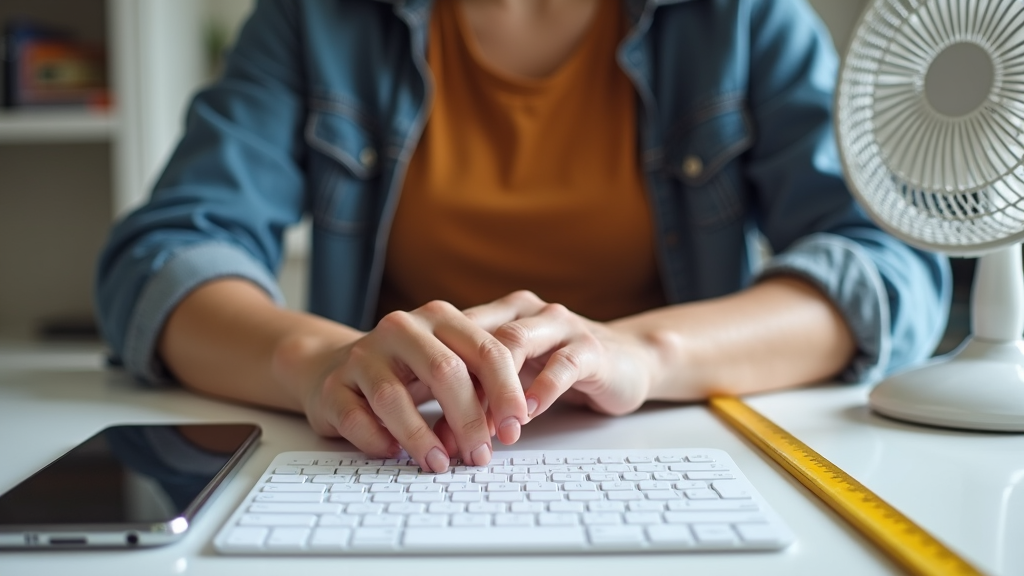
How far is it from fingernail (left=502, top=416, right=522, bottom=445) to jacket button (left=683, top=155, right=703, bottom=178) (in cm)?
56

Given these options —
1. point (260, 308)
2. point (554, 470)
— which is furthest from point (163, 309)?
point (554, 470)

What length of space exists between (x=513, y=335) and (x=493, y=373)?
1.8 inches

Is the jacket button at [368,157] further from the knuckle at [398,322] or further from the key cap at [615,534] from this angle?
the key cap at [615,534]

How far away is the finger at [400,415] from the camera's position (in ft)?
1.64

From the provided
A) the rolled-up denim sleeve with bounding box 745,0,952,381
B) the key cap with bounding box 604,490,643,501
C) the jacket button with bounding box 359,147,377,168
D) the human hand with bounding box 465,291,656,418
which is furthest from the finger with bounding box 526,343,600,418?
the jacket button with bounding box 359,147,377,168

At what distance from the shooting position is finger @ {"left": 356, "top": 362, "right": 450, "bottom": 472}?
19.7 inches

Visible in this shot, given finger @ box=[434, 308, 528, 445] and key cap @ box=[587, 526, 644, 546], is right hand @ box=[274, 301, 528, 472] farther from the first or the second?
key cap @ box=[587, 526, 644, 546]

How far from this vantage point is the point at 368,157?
41.1 inches

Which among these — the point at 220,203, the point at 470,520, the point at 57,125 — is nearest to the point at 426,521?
the point at 470,520

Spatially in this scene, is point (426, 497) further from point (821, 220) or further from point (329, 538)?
point (821, 220)

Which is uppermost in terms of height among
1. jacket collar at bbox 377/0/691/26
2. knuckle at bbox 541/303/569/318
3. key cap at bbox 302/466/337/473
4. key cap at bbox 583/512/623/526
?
jacket collar at bbox 377/0/691/26

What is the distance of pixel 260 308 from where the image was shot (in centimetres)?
75

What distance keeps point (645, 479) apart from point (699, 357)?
24cm

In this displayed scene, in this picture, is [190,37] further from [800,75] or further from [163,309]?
[800,75]
